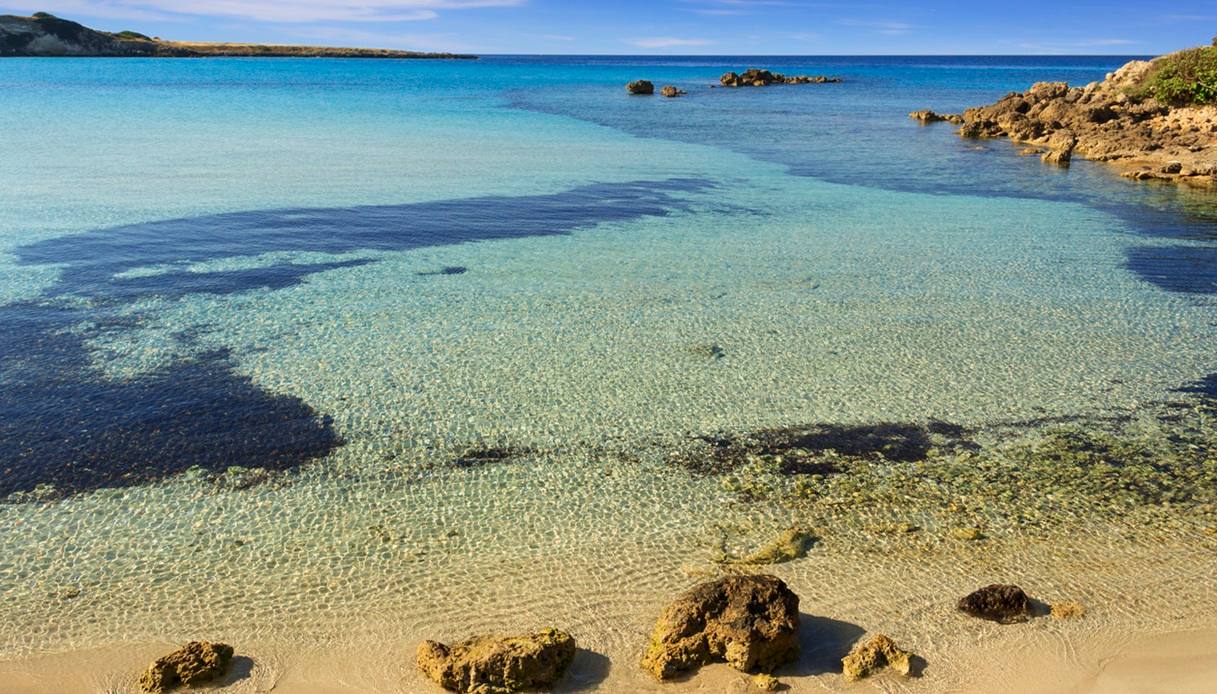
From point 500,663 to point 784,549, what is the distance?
2.65 m

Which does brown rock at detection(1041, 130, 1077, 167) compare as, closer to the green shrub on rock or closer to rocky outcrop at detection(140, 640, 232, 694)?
the green shrub on rock

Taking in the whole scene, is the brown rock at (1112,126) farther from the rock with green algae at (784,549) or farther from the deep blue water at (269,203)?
the rock with green algae at (784,549)

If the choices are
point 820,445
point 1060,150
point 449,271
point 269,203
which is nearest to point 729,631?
point 820,445

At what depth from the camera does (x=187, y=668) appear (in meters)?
5.28

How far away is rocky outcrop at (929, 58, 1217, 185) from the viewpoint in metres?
27.1

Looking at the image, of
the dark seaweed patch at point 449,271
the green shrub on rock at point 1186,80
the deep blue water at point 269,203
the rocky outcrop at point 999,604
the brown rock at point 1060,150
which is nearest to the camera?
the rocky outcrop at point 999,604

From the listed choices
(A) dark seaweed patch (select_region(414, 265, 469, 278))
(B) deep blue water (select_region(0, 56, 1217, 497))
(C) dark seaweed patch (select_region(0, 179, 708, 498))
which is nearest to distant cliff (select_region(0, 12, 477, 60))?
(B) deep blue water (select_region(0, 56, 1217, 497))

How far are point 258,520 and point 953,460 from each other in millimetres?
6577

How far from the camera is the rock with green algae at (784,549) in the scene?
22.0 ft

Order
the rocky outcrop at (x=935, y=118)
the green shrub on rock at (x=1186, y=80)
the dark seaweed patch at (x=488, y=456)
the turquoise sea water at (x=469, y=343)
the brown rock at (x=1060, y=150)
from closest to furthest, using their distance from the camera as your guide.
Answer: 1. the turquoise sea water at (x=469, y=343)
2. the dark seaweed patch at (x=488, y=456)
3. the brown rock at (x=1060, y=150)
4. the green shrub on rock at (x=1186, y=80)
5. the rocky outcrop at (x=935, y=118)

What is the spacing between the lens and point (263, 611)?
6031 millimetres

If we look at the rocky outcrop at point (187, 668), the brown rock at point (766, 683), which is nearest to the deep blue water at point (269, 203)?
the rocky outcrop at point (187, 668)

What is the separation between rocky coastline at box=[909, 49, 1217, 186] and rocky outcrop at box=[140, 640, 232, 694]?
28.0 metres

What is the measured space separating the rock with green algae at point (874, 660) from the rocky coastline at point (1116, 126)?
25079mm
